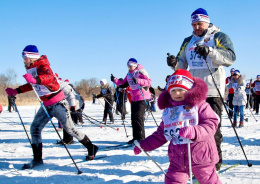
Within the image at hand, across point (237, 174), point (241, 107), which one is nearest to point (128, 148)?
point (237, 174)

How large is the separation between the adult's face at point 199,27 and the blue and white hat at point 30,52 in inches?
103

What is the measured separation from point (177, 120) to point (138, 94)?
144 inches

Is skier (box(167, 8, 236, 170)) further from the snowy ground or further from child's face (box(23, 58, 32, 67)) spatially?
child's face (box(23, 58, 32, 67))

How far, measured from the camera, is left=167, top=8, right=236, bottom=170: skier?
10.8 feet

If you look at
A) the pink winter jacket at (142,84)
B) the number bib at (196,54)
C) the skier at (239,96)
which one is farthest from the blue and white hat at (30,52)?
the skier at (239,96)

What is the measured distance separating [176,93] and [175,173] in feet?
2.42

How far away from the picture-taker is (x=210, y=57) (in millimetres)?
3188

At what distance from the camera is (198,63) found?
11.5 feet

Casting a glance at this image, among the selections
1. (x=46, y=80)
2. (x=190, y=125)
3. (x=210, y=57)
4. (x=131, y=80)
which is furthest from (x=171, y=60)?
(x=131, y=80)

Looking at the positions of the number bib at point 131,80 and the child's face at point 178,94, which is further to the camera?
the number bib at point 131,80

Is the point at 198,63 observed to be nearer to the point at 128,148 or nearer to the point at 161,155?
the point at 161,155

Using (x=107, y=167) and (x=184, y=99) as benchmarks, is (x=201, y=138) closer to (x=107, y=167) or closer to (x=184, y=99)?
(x=184, y=99)

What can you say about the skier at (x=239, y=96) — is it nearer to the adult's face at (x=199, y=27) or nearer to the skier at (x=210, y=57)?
the skier at (x=210, y=57)

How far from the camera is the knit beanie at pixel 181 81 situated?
230 centimetres
